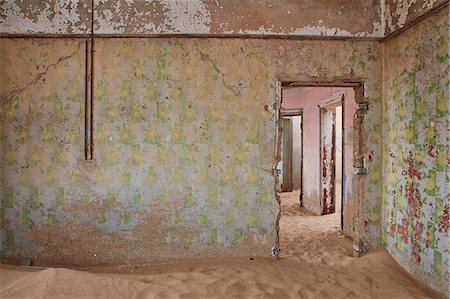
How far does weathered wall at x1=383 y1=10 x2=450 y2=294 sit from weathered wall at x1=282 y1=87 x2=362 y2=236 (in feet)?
3.50

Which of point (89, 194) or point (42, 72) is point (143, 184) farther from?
point (42, 72)

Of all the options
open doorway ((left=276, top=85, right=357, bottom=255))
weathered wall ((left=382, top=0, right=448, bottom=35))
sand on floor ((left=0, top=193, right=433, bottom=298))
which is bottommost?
sand on floor ((left=0, top=193, right=433, bottom=298))

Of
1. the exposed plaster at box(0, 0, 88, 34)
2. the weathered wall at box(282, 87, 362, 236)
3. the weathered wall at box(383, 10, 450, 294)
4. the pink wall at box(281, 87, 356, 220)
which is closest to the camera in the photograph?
the weathered wall at box(383, 10, 450, 294)

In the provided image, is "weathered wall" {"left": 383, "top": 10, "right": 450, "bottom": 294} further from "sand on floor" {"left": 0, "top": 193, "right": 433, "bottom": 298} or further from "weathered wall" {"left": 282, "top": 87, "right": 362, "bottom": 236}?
"weathered wall" {"left": 282, "top": 87, "right": 362, "bottom": 236}

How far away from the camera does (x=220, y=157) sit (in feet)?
12.1

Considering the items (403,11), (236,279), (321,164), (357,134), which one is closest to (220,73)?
(357,134)

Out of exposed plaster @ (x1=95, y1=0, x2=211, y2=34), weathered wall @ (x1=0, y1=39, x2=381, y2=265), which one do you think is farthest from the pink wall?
exposed plaster @ (x1=95, y1=0, x2=211, y2=34)

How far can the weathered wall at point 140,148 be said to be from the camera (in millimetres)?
3660

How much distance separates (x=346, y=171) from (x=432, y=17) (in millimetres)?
2530

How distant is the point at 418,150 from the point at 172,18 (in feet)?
9.68

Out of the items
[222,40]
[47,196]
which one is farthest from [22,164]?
[222,40]

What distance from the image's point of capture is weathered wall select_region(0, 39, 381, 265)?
144 inches

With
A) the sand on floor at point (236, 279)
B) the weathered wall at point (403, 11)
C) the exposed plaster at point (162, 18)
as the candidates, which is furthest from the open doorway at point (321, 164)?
the exposed plaster at point (162, 18)

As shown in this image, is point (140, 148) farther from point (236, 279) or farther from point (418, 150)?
point (418, 150)
